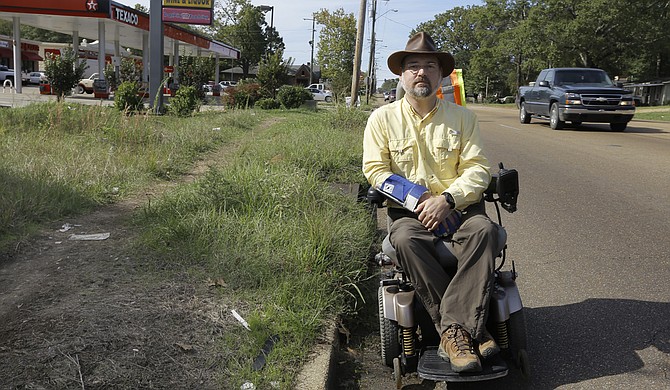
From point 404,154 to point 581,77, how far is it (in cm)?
1799

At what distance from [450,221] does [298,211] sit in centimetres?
194

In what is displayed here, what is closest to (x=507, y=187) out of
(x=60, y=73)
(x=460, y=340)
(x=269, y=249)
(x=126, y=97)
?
(x=460, y=340)

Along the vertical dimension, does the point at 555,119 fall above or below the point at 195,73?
below

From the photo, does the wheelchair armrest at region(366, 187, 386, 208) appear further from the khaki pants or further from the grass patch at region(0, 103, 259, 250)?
the grass patch at region(0, 103, 259, 250)

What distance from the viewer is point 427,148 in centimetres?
399

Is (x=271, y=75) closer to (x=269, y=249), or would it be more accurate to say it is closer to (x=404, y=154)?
(x=269, y=249)

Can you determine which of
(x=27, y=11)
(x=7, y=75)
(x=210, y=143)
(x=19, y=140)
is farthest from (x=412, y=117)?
(x=7, y=75)

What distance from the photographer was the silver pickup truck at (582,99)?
18641 millimetres

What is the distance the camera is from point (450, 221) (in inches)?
147

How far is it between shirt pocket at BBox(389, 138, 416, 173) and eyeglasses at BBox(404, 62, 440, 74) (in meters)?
0.46

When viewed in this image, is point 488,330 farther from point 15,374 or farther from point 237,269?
point 15,374

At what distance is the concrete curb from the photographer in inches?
124

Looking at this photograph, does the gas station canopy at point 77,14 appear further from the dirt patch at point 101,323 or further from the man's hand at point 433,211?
the man's hand at point 433,211

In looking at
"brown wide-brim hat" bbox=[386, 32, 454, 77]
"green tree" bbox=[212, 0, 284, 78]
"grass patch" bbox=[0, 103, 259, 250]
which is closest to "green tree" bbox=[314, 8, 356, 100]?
"green tree" bbox=[212, 0, 284, 78]
